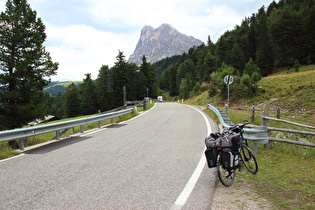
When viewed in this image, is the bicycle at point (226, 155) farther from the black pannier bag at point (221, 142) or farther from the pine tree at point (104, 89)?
the pine tree at point (104, 89)

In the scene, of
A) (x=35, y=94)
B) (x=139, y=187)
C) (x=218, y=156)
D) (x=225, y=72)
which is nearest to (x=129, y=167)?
(x=139, y=187)

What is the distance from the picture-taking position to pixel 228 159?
12.6 ft

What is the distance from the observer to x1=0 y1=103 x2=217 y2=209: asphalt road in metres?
3.19

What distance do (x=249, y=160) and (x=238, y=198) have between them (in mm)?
1712

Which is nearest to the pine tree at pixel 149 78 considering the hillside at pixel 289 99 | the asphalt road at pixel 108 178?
the hillside at pixel 289 99

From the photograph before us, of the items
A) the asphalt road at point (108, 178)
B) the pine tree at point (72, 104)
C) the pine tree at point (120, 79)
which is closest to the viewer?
the asphalt road at point (108, 178)

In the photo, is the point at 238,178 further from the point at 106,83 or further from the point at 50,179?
the point at 106,83

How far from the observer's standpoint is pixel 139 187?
146 inches

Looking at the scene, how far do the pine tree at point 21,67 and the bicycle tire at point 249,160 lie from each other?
1754 cm

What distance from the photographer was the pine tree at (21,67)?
16.8 meters

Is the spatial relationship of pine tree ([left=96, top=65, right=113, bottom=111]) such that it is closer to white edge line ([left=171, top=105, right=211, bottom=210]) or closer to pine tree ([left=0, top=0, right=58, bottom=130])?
pine tree ([left=0, top=0, right=58, bottom=130])

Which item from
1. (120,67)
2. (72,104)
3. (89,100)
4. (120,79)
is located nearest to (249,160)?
(120,79)

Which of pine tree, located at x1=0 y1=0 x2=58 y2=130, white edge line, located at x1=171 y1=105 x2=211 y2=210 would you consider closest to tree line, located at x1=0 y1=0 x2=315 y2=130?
pine tree, located at x1=0 y1=0 x2=58 y2=130

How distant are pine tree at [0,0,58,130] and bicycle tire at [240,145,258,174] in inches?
691
